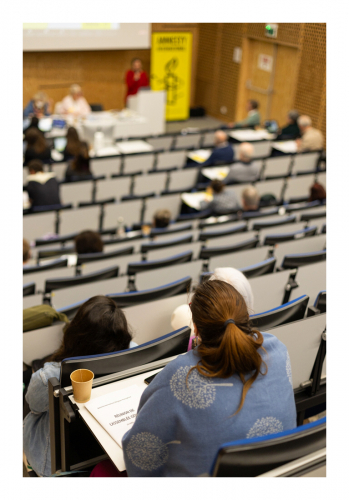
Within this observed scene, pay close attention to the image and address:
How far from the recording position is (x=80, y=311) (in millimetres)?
2115

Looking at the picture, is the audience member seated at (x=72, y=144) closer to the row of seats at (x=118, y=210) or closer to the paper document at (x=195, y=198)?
the row of seats at (x=118, y=210)

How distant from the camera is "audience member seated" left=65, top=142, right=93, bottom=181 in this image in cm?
644

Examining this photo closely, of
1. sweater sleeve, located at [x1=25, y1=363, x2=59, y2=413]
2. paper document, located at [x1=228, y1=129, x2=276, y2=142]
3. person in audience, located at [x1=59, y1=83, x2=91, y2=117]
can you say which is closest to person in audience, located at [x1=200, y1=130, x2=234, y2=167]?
paper document, located at [x1=228, y1=129, x2=276, y2=142]

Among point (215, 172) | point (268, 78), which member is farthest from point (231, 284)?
point (268, 78)

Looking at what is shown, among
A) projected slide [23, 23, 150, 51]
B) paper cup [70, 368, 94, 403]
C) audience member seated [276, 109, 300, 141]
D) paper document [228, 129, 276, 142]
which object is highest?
projected slide [23, 23, 150, 51]

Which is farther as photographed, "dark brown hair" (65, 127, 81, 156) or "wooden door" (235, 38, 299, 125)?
"wooden door" (235, 38, 299, 125)

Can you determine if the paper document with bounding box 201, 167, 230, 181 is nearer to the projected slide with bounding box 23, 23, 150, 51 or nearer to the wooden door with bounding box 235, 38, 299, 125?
the wooden door with bounding box 235, 38, 299, 125

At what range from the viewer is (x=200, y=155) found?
26.1 ft

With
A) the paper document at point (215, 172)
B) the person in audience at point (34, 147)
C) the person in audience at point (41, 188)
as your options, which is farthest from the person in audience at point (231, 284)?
the person in audience at point (34, 147)

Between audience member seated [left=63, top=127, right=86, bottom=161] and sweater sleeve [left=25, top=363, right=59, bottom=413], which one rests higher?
audience member seated [left=63, top=127, right=86, bottom=161]

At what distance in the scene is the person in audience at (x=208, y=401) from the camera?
144cm

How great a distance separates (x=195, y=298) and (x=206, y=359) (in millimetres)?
214

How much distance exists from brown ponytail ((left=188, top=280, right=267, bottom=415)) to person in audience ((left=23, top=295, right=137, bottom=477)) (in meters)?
0.63

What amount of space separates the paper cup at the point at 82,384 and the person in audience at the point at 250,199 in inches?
158
